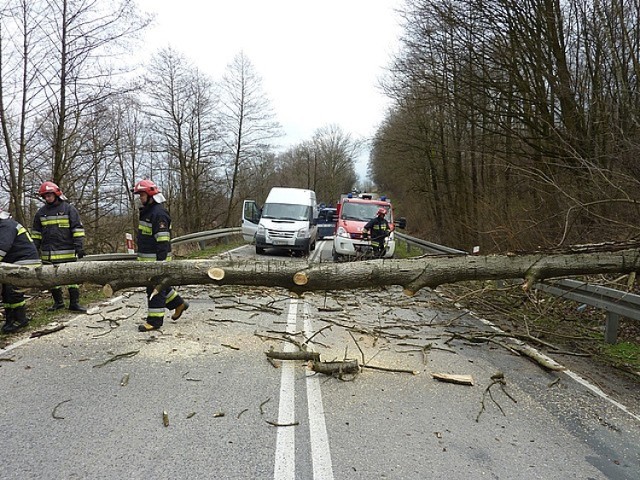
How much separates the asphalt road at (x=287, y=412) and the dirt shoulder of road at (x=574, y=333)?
17.5 inches

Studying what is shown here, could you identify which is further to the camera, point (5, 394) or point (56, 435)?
point (5, 394)

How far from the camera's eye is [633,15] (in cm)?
950

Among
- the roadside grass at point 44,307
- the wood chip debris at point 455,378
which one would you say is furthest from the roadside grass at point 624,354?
the roadside grass at point 44,307

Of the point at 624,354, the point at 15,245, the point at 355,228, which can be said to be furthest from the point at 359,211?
the point at 15,245

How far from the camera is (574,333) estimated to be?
20.4ft

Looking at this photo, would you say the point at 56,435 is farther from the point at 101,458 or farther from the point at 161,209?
the point at 161,209

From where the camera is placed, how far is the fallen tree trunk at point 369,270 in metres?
4.58

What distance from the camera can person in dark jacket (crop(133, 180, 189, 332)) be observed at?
564cm

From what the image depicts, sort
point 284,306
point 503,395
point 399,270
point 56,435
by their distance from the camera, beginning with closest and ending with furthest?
point 56,435 → point 503,395 → point 399,270 → point 284,306

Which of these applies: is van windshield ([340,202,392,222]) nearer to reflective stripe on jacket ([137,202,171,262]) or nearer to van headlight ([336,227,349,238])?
van headlight ([336,227,349,238])

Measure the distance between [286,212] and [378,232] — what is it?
17.3 feet

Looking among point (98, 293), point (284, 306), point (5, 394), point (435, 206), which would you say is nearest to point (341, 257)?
point (284, 306)

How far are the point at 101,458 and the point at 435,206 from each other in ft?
81.5

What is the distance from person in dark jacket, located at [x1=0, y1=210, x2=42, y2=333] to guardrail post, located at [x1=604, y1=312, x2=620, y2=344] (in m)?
7.56
